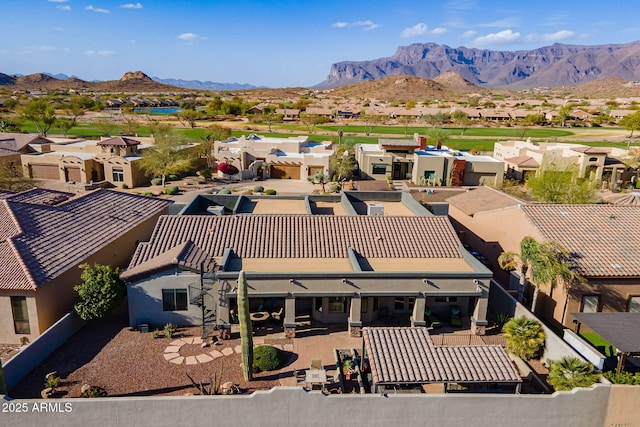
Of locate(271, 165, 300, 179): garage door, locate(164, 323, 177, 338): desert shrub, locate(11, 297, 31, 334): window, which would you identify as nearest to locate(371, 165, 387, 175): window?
locate(271, 165, 300, 179): garage door

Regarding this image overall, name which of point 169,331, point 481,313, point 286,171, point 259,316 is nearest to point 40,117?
point 286,171

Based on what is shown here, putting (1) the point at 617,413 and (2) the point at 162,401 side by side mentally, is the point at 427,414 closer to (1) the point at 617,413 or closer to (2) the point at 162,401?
(1) the point at 617,413

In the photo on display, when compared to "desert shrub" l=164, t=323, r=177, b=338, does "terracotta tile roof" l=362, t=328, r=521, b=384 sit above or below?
above

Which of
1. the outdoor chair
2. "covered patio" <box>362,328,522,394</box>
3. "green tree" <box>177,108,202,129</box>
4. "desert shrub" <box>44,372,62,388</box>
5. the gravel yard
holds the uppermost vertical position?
"green tree" <box>177,108,202,129</box>

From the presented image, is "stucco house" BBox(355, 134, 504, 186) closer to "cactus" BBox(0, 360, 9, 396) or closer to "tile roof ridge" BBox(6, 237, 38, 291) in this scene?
"tile roof ridge" BBox(6, 237, 38, 291)

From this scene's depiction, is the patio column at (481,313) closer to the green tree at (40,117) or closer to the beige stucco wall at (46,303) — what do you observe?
the beige stucco wall at (46,303)

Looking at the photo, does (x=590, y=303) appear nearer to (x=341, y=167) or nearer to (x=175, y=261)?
(x=175, y=261)

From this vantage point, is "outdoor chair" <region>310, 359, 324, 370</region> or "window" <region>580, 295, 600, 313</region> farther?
"window" <region>580, 295, 600, 313</region>

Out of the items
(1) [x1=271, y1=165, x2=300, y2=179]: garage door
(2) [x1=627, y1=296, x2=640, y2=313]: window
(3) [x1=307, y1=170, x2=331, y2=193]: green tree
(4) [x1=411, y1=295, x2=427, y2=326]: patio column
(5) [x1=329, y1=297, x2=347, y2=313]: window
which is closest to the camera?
(4) [x1=411, y1=295, x2=427, y2=326]: patio column

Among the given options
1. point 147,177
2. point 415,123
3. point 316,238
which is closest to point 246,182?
point 147,177
